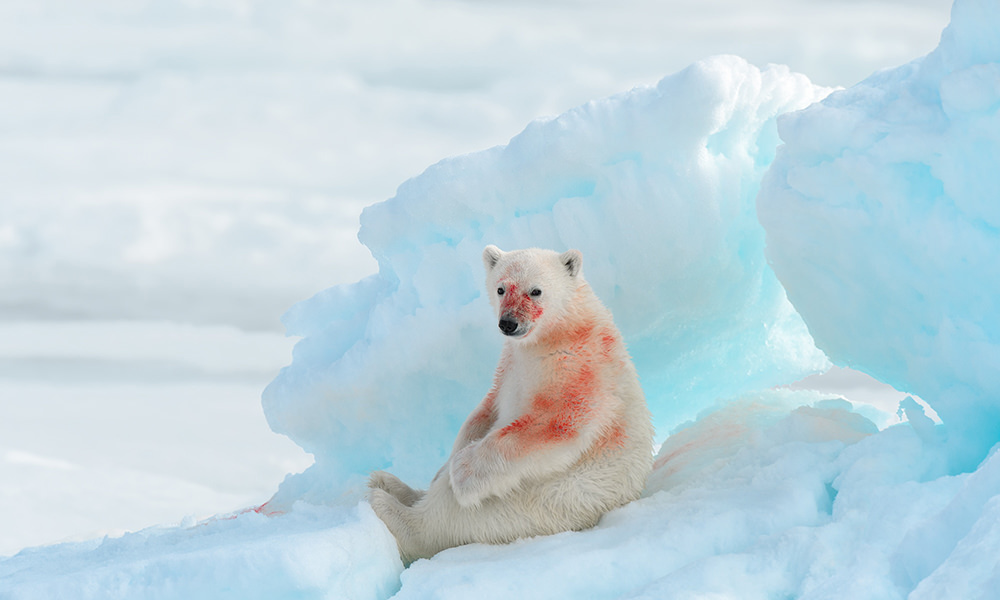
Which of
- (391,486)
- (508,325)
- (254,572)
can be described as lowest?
(254,572)

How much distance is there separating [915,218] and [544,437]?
1.76 metres

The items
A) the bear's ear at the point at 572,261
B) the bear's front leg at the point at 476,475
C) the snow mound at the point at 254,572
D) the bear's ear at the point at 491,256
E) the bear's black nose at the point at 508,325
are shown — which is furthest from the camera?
the bear's ear at the point at 491,256

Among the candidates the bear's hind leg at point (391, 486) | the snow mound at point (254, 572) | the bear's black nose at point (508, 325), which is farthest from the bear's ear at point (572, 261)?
the snow mound at point (254, 572)

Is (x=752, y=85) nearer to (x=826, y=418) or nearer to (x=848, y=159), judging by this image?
(x=848, y=159)

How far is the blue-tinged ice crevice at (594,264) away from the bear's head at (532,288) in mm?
1129

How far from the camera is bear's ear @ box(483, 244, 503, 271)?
4199 millimetres

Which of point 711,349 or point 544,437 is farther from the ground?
point 711,349

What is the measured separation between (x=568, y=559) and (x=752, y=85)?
3.04 meters

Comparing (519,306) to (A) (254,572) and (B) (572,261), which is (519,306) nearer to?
(B) (572,261)

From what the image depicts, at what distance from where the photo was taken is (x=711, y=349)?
572cm

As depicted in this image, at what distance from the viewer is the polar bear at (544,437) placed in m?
3.62

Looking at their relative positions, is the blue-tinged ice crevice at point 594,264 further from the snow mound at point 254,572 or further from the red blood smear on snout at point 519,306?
the snow mound at point 254,572

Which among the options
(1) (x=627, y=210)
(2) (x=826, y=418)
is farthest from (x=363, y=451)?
(2) (x=826, y=418)

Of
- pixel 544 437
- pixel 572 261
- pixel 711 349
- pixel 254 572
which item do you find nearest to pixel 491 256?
pixel 572 261
